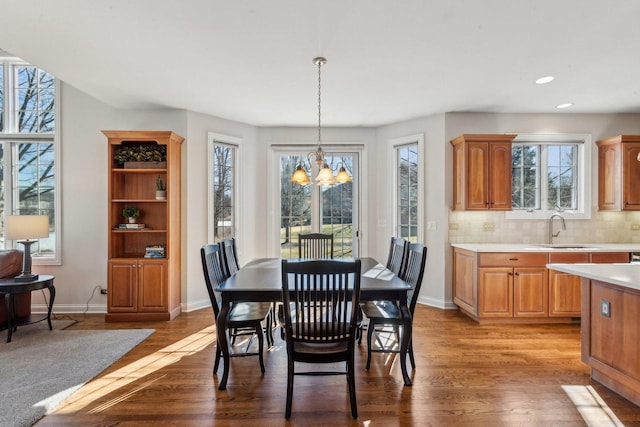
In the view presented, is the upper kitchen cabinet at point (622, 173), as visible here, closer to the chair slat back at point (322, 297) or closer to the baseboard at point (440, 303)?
the baseboard at point (440, 303)

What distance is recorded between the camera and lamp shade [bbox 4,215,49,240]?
3.21m

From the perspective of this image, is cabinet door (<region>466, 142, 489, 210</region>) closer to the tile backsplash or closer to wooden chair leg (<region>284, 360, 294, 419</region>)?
the tile backsplash

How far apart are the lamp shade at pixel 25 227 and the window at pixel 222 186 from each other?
1746 millimetres

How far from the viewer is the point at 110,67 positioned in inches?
114

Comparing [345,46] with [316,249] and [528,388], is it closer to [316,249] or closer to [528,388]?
[316,249]

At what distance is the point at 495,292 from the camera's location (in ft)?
11.8

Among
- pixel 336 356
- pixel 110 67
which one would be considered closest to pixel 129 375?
pixel 336 356

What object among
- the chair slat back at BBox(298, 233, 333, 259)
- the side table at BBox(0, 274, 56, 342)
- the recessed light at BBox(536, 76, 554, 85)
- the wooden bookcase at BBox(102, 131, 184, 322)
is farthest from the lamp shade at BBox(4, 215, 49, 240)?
the recessed light at BBox(536, 76, 554, 85)

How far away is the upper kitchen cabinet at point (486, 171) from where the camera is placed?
392 cm

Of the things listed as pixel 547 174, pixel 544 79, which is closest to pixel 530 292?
pixel 547 174

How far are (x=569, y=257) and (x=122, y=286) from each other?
16.9ft

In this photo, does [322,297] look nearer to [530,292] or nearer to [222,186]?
[530,292]

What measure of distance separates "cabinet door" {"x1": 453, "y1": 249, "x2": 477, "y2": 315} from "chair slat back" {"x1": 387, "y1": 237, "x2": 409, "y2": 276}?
3.64 ft

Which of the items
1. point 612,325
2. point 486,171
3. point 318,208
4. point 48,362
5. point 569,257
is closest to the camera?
point 612,325
